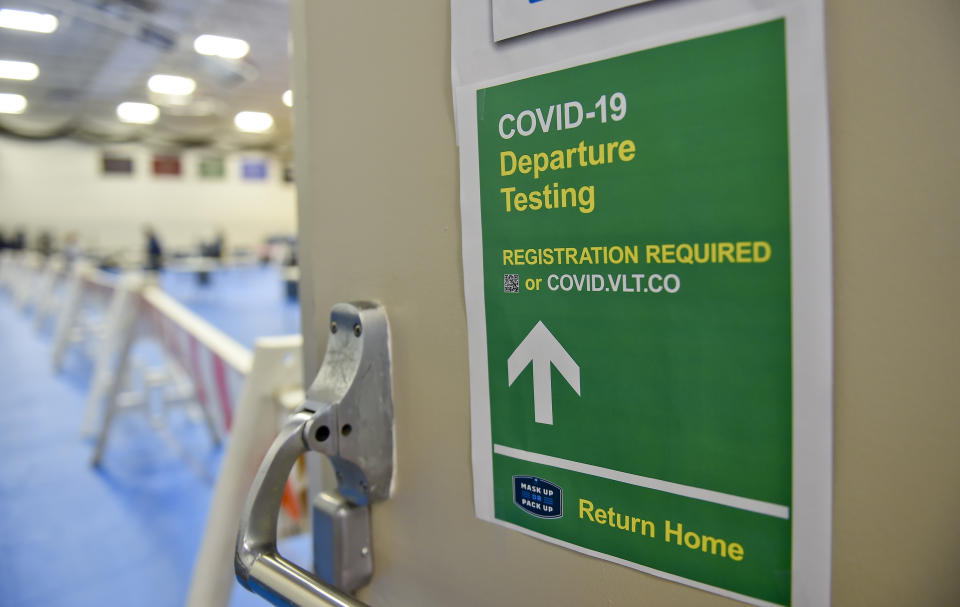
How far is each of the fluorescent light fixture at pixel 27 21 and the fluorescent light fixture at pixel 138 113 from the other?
7.64m

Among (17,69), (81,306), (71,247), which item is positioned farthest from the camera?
(71,247)

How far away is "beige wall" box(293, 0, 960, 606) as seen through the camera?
0.25 metres

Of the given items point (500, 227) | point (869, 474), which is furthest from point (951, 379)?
point (500, 227)

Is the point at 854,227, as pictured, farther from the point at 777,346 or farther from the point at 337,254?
the point at 337,254

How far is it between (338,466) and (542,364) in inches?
8.6

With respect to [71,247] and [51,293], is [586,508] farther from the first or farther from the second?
A: [71,247]

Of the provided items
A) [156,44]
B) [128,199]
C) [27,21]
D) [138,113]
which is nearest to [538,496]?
[27,21]

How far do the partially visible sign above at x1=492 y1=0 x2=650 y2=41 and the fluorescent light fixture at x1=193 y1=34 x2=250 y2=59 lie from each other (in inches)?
47.3

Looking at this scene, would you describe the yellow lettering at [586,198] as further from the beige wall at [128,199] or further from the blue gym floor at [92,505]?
the beige wall at [128,199]

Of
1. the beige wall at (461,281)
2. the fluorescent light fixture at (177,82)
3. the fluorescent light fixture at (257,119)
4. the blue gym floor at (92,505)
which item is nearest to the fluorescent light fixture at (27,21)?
the beige wall at (461,281)

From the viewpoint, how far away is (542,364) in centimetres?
38

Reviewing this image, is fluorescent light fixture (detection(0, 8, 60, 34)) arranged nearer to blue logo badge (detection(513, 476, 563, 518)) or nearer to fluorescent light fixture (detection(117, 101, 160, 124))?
blue logo badge (detection(513, 476, 563, 518))

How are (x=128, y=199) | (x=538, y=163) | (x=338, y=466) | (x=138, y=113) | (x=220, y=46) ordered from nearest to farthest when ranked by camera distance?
(x=538, y=163) < (x=338, y=466) < (x=220, y=46) < (x=138, y=113) < (x=128, y=199)

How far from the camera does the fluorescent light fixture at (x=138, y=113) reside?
7.52 metres
